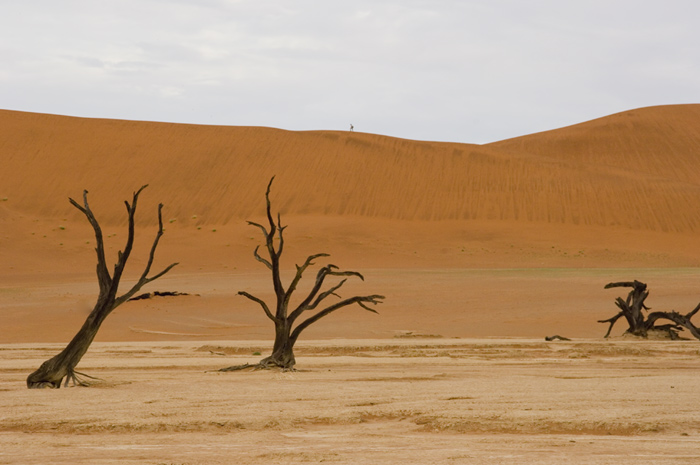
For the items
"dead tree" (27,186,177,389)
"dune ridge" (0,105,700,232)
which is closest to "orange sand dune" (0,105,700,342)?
"dune ridge" (0,105,700,232)

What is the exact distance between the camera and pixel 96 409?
7691 millimetres

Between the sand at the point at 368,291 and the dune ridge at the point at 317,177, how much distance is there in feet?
0.70

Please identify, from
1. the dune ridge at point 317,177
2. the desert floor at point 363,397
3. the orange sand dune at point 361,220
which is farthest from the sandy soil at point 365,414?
the dune ridge at point 317,177

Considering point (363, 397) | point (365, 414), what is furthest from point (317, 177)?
point (365, 414)

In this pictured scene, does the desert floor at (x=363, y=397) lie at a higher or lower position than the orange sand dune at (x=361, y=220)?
lower

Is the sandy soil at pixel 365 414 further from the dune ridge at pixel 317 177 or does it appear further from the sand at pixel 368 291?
the dune ridge at pixel 317 177

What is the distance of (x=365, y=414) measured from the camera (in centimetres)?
741

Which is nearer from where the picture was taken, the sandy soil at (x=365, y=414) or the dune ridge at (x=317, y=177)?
the sandy soil at (x=365, y=414)

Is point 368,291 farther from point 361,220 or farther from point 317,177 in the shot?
point 317,177

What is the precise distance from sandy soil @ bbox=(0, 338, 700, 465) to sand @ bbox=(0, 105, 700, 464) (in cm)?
4

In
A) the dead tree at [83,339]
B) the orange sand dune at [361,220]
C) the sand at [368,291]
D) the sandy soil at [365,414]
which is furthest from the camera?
the orange sand dune at [361,220]

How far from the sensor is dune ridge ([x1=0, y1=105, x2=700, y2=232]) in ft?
157

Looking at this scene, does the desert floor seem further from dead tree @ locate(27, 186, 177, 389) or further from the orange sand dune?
the orange sand dune

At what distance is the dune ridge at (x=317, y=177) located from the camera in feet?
157
